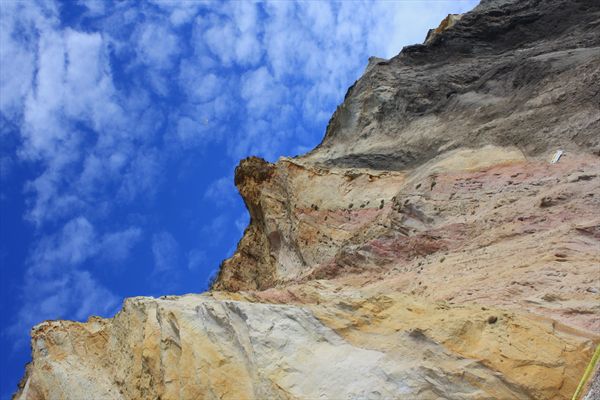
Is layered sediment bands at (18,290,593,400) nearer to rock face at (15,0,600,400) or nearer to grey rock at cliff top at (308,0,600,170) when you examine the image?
rock face at (15,0,600,400)

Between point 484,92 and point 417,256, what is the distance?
8.56m

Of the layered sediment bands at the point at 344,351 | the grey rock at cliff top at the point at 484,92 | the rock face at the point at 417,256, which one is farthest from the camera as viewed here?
the grey rock at cliff top at the point at 484,92

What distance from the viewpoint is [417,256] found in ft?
47.5

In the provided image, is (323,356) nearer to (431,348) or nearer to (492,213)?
(431,348)

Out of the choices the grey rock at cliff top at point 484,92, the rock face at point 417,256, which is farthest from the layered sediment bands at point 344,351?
the grey rock at cliff top at point 484,92

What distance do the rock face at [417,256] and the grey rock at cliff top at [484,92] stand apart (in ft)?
0.25

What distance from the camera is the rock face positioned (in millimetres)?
8539

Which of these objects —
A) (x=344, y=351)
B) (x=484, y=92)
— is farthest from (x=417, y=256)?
(x=484, y=92)

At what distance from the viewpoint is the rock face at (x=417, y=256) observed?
8.54m

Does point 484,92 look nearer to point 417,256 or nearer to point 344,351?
point 417,256

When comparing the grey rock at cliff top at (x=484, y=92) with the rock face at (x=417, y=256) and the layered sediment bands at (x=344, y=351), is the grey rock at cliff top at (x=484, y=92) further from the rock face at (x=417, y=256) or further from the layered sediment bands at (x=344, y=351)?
the layered sediment bands at (x=344, y=351)

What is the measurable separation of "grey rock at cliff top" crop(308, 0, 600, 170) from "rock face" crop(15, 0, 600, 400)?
3.0 inches

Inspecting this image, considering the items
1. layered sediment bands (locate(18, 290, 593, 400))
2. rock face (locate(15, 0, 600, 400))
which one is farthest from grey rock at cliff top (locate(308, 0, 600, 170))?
layered sediment bands (locate(18, 290, 593, 400))

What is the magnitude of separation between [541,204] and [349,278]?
199 inches
